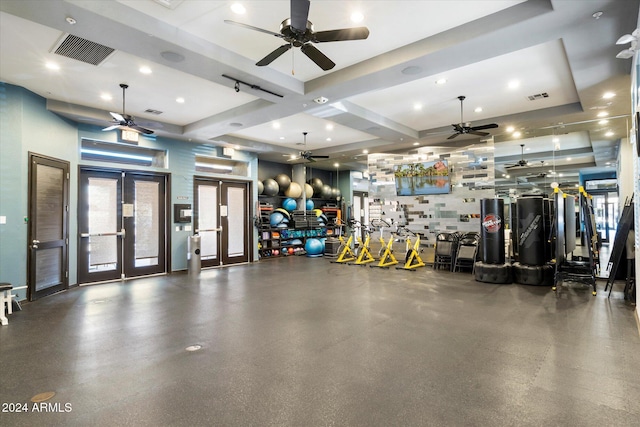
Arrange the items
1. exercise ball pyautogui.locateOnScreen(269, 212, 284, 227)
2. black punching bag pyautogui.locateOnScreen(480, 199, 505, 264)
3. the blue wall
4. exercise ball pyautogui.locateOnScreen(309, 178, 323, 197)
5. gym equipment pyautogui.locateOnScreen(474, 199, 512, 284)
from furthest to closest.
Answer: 1. exercise ball pyautogui.locateOnScreen(309, 178, 323, 197)
2. exercise ball pyautogui.locateOnScreen(269, 212, 284, 227)
3. black punching bag pyautogui.locateOnScreen(480, 199, 505, 264)
4. gym equipment pyautogui.locateOnScreen(474, 199, 512, 284)
5. the blue wall

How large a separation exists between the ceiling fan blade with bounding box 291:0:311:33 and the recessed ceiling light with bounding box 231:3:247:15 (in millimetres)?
799

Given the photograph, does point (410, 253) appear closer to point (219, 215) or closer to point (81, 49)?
point (219, 215)

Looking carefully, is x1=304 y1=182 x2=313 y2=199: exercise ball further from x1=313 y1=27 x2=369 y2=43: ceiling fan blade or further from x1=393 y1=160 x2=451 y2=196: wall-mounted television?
x1=313 y1=27 x2=369 y2=43: ceiling fan blade

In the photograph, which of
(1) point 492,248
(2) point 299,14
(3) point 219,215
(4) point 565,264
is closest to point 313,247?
(3) point 219,215

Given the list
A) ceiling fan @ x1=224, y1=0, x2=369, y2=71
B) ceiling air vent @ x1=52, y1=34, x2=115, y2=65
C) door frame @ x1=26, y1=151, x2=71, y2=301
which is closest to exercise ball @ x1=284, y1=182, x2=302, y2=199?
door frame @ x1=26, y1=151, x2=71, y2=301

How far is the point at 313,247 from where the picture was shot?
459 inches

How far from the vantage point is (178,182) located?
853 cm

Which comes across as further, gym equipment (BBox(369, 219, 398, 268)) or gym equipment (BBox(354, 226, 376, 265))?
gym equipment (BBox(354, 226, 376, 265))

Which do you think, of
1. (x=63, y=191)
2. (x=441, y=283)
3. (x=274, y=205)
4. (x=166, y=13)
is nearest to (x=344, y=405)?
(x=166, y=13)

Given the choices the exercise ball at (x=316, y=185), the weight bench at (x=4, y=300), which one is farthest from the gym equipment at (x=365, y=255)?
the weight bench at (x=4, y=300)

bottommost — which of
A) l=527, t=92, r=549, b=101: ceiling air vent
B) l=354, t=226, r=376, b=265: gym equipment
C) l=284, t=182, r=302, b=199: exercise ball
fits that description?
l=354, t=226, r=376, b=265: gym equipment

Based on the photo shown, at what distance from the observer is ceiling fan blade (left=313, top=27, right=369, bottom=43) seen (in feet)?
10.6

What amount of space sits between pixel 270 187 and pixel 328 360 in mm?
8498

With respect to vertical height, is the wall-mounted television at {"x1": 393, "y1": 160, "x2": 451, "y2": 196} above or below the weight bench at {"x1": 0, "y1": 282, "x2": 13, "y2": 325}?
above
